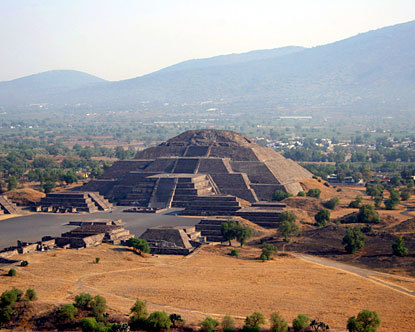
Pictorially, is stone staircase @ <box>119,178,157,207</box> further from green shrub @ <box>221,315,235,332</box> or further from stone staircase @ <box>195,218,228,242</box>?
green shrub @ <box>221,315,235,332</box>

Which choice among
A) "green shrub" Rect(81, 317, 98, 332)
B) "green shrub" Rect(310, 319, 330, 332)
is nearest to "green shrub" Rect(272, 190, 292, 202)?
"green shrub" Rect(310, 319, 330, 332)

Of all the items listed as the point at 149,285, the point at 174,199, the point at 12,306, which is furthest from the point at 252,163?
the point at 12,306

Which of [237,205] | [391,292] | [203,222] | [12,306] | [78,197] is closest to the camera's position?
[12,306]

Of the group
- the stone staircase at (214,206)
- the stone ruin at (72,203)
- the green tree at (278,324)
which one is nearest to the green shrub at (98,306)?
the green tree at (278,324)

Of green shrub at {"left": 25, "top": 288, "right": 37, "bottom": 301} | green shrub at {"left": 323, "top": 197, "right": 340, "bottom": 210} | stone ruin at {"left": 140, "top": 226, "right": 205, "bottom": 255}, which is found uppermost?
green shrub at {"left": 25, "top": 288, "right": 37, "bottom": 301}

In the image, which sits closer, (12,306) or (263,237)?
(12,306)

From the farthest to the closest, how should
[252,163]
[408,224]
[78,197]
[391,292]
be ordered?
[252,163]
[78,197]
[408,224]
[391,292]

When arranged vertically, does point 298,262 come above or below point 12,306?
below

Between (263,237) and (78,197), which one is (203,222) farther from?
(78,197)
